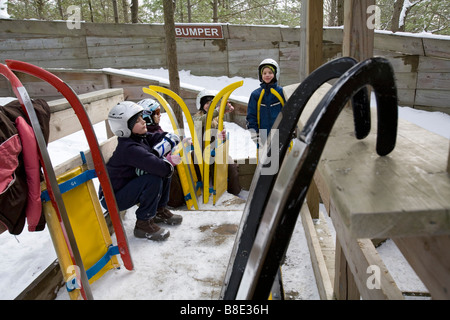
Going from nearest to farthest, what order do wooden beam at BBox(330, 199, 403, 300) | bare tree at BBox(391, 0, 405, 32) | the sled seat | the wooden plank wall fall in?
wooden beam at BBox(330, 199, 403, 300), the sled seat, the wooden plank wall, bare tree at BBox(391, 0, 405, 32)

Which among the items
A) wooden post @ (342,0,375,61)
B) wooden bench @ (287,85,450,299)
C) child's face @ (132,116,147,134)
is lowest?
child's face @ (132,116,147,134)

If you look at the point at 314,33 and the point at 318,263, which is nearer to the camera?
the point at 318,263

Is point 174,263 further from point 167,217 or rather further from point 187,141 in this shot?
point 187,141

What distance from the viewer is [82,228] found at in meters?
2.16

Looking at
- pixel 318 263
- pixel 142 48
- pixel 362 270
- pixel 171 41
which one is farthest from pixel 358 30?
pixel 142 48

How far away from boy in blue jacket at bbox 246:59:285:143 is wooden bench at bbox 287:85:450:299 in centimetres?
316

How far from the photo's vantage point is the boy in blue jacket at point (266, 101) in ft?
14.0

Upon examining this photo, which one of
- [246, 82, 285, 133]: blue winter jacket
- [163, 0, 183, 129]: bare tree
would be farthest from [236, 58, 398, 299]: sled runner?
[163, 0, 183, 129]: bare tree

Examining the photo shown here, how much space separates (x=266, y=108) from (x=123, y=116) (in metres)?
2.28

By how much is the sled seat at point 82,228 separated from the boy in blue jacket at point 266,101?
105 inches

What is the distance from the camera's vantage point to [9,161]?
161 cm

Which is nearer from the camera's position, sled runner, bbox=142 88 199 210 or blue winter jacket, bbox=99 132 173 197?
blue winter jacket, bbox=99 132 173 197

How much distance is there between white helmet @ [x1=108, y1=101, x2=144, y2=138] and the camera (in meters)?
2.57

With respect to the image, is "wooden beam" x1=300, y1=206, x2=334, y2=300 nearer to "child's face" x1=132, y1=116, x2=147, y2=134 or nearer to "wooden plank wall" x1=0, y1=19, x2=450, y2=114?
"child's face" x1=132, y1=116, x2=147, y2=134
